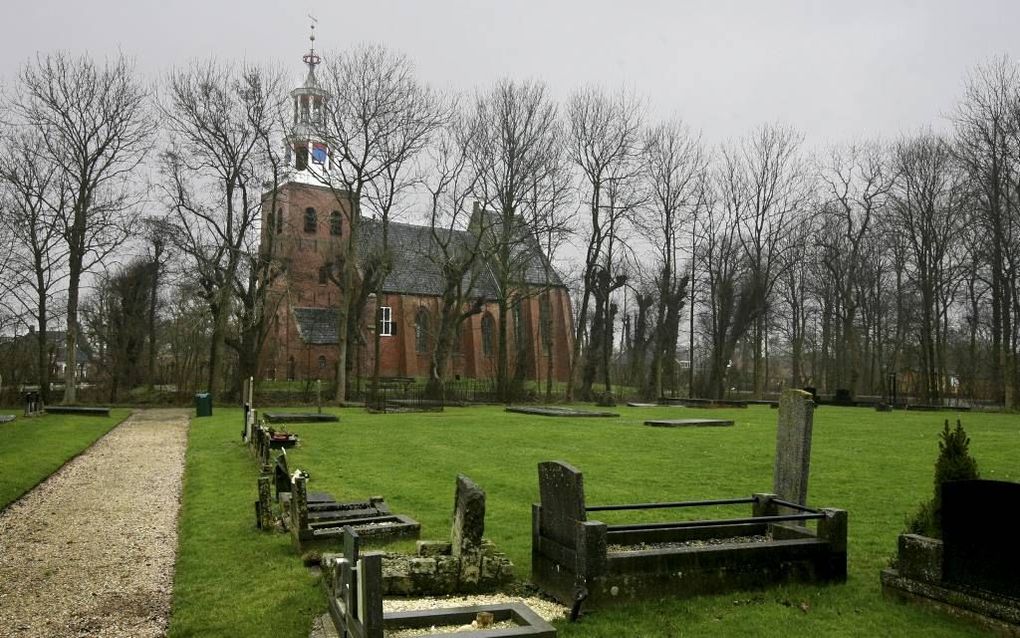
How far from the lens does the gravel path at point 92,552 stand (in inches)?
260

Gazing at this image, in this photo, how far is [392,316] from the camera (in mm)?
58281

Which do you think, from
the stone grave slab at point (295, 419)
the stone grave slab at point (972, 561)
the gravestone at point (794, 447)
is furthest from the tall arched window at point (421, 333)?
the stone grave slab at point (972, 561)

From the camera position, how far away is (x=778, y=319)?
58719mm

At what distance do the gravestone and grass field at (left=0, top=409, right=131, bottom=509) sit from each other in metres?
10.9

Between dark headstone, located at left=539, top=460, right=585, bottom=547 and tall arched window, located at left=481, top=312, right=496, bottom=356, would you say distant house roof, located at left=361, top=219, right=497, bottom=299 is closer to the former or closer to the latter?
tall arched window, located at left=481, top=312, right=496, bottom=356

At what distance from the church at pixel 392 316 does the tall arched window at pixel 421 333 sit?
73 millimetres

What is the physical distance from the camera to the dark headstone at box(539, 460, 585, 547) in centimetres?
654

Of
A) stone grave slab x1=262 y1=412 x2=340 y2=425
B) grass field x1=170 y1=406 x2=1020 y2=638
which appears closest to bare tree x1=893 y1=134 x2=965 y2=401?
grass field x1=170 y1=406 x2=1020 y2=638

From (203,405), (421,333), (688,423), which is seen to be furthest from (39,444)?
(421,333)

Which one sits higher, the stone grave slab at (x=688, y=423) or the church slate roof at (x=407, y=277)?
the church slate roof at (x=407, y=277)

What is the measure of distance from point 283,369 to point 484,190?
1974cm

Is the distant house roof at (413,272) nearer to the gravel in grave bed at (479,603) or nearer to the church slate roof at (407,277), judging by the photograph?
the church slate roof at (407,277)

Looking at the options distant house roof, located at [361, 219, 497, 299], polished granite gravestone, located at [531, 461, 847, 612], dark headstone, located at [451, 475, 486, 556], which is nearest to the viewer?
polished granite gravestone, located at [531, 461, 847, 612]

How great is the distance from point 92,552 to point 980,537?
8.85 m
